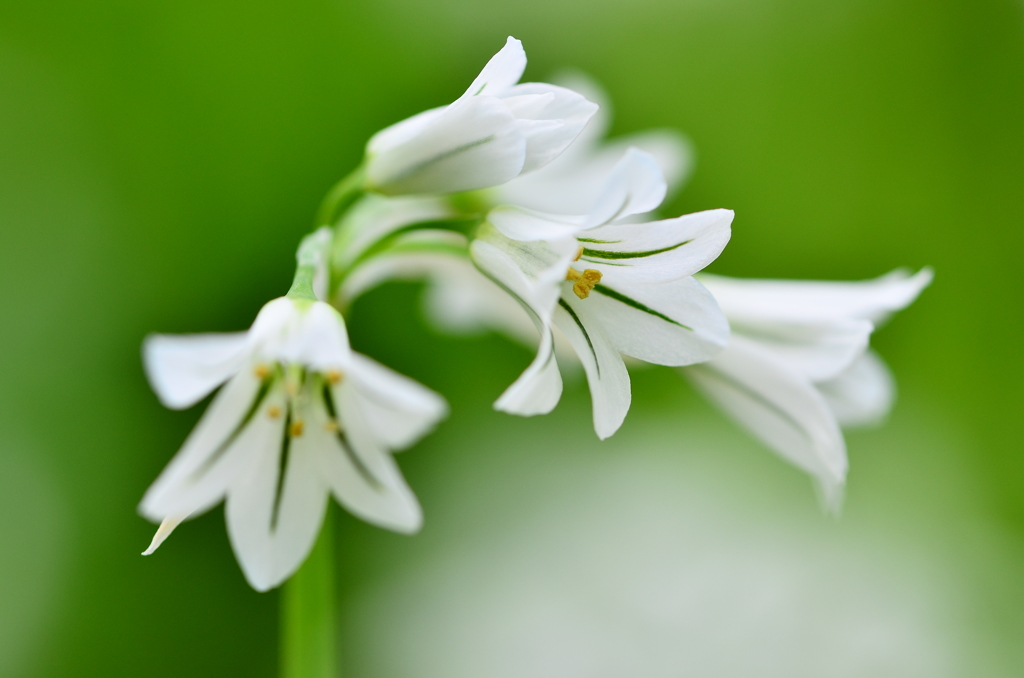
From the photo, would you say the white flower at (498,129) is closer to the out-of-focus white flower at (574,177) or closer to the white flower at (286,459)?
the white flower at (286,459)

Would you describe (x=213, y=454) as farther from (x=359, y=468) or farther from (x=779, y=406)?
(x=779, y=406)

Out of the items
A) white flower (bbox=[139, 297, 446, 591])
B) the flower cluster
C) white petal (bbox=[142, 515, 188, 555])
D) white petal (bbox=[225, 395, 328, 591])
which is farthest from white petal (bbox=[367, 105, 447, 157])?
white petal (bbox=[142, 515, 188, 555])

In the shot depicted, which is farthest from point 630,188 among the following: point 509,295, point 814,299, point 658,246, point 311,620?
point 311,620

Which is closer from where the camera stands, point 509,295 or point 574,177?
point 509,295

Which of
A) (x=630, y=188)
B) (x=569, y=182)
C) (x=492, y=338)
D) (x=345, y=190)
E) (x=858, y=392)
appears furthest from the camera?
(x=492, y=338)

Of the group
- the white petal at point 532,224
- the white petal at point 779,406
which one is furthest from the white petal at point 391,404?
the white petal at point 779,406

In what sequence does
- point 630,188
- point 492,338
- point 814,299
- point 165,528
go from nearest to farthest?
point 630,188, point 165,528, point 814,299, point 492,338

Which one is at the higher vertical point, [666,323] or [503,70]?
[503,70]

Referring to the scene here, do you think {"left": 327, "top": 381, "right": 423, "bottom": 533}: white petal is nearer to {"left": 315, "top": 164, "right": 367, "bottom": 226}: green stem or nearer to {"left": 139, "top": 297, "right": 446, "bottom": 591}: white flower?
{"left": 139, "top": 297, "right": 446, "bottom": 591}: white flower
